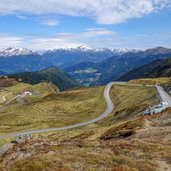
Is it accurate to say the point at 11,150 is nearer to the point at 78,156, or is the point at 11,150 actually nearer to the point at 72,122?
the point at 78,156

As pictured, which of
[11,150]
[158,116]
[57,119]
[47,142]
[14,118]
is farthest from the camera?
[14,118]

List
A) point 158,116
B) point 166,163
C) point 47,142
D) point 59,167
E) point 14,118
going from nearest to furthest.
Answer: point 59,167
point 166,163
point 47,142
point 158,116
point 14,118

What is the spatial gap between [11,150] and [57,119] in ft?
417

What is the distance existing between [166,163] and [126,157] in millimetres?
4603

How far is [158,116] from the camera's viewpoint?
265ft

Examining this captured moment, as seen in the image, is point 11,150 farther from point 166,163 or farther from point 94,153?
point 166,163

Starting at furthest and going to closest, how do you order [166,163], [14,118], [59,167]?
[14,118]
[166,163]
[59,167]

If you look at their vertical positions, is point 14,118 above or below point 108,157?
below

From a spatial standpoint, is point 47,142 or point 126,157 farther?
point 47,142

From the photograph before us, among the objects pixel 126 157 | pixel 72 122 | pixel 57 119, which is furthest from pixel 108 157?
pixel 57 119

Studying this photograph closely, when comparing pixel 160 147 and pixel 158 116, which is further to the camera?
pixel 158 116

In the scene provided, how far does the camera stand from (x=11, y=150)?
4266cm

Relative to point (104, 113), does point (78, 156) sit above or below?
above

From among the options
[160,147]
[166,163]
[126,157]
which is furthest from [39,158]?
[160,147]
